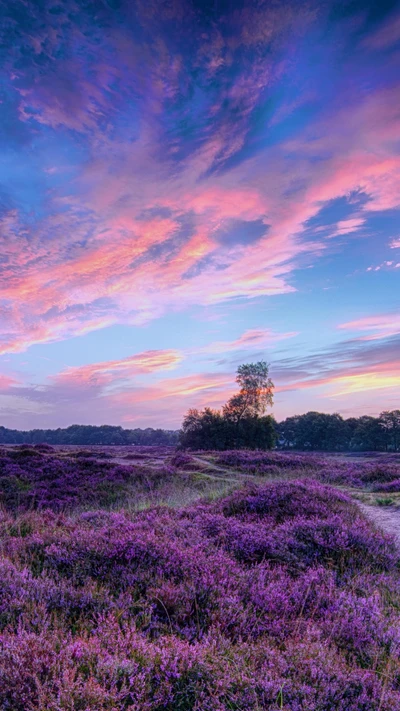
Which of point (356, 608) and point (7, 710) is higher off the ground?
point (7, 710)

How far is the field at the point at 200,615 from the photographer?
2920 mm

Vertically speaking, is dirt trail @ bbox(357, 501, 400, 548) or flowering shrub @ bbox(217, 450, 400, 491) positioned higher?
dirt trail @ bbox(357, 501, 400, 548)

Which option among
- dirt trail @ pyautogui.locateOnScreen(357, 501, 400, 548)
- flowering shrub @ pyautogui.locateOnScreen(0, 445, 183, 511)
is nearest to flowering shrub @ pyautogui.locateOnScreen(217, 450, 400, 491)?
dirt trail @ pyautogui.locateOnScreen(357, 501, 400, 548)

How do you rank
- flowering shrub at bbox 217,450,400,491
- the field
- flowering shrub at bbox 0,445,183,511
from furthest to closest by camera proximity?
flowering shrub at bbox 217,450,400,491 < flowering shrub at bbox 0,445,183,511 < the field

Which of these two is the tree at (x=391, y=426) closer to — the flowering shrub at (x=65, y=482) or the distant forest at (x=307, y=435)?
the distant forest at (x=307, y=435)

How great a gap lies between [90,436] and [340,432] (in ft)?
204

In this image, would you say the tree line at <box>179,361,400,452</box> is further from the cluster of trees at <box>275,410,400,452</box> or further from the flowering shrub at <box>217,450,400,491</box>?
the flowering shrub at <box>217,450,400,491</box>

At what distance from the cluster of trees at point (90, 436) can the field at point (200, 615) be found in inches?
3591

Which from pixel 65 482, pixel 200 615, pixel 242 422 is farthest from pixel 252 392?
pixel 200 615

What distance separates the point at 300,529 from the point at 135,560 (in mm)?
3390

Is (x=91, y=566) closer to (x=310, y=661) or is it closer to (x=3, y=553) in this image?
(x=3, y=553)

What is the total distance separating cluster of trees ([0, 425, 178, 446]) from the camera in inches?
3883

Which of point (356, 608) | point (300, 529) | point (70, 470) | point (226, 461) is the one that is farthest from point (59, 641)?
point (226, 461)

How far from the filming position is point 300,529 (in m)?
7.48
